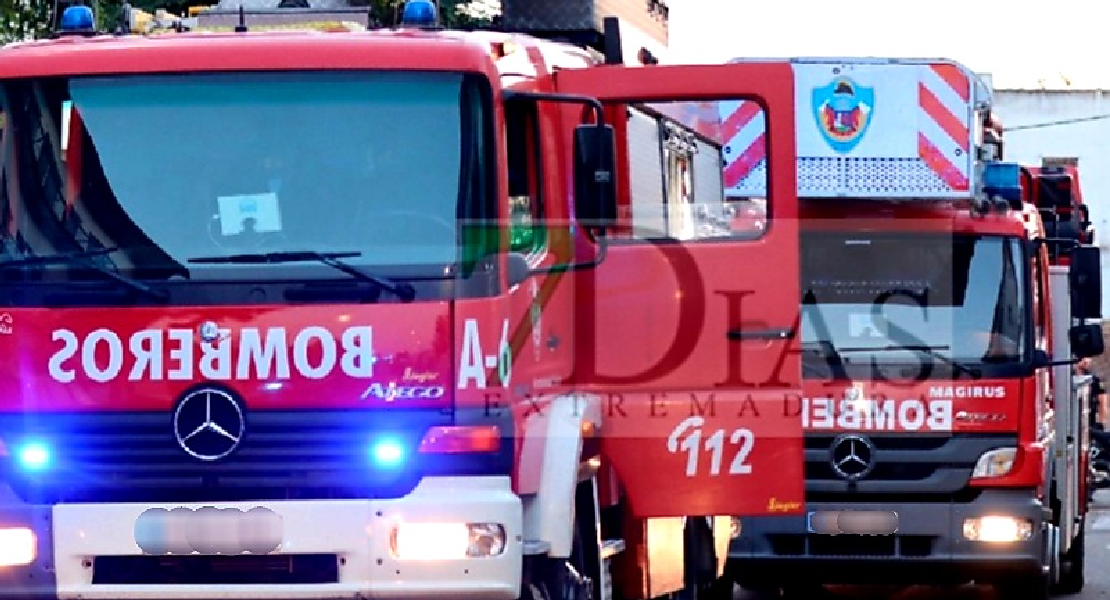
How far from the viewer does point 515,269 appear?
809cm

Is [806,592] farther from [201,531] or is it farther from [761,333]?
[201,531]

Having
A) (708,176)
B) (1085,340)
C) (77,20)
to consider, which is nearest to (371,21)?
(77,20)

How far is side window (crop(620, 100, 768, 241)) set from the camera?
30.4 feet

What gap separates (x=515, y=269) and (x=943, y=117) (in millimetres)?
4701

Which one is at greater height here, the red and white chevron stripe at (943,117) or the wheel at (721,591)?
the red and white chevron stripe at (943,117)

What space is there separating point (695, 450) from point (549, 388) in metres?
0.86

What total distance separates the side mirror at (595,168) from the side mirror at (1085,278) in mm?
5941

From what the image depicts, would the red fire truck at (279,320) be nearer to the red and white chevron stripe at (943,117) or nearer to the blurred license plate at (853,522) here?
the red and white chevron stripe at (943,117)

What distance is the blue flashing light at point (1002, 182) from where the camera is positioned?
1285 cm

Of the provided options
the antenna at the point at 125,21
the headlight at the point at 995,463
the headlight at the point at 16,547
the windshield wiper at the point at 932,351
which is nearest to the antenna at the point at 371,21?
the antenna at the point at 125,21

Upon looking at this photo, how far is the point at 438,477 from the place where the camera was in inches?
309

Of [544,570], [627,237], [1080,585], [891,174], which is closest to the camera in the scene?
[544,570]

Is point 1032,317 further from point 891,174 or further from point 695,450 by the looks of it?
point 695,450

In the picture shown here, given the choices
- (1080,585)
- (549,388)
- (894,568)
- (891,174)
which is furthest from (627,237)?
(1080,585)
